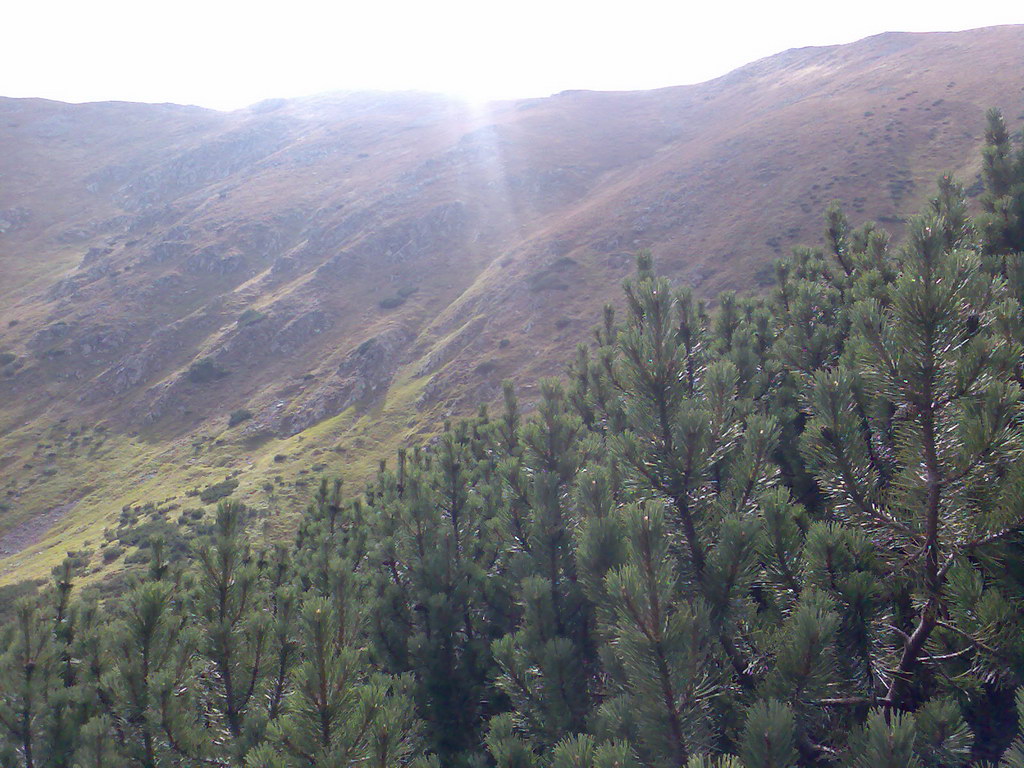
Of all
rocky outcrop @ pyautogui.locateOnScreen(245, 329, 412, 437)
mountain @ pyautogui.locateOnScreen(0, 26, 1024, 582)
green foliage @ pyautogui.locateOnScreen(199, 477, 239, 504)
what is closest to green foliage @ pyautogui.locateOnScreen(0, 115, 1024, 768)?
mountain @ pyautogui.locateOnScreen(0, 26, 1024, 582)

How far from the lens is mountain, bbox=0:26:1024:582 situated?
49.0 metres

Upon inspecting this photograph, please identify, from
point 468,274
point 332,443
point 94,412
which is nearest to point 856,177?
point 468,274

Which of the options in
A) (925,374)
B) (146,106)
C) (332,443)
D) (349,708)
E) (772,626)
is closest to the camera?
(925,374)

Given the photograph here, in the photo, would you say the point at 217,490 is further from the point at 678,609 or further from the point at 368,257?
the point at 368,257

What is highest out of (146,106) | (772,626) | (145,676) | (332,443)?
(146,106)

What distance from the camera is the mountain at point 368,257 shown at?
4903 centimetres

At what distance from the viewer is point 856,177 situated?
192 feet

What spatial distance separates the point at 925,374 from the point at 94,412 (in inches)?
2817

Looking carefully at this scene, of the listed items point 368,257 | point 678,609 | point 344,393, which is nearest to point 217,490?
point 344,393

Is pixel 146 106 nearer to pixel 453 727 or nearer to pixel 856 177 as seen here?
pixel 856 177

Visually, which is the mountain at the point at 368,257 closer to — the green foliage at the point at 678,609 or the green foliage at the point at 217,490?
the green foliage at the point at 217,490

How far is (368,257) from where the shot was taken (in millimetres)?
79625

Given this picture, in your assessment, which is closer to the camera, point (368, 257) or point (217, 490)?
point (217, 490)

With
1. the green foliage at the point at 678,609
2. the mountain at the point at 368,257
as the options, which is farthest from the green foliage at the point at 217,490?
the green foliage at the point at 678,609
